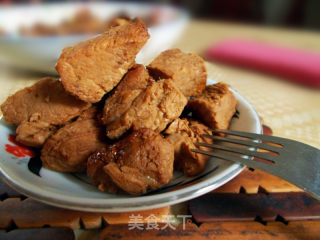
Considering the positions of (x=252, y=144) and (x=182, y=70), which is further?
(x=182, y=70)

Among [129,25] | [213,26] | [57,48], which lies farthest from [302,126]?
[213,26]

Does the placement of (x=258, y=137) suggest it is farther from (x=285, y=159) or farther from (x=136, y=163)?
(x=136, y=163)

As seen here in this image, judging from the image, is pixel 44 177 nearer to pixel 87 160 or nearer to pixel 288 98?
pixel 87 160

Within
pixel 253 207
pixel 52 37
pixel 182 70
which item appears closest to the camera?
pixel 253 207

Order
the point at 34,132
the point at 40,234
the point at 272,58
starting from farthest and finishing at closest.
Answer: the point at 272,58, the point at 34,132, the point at 40,234

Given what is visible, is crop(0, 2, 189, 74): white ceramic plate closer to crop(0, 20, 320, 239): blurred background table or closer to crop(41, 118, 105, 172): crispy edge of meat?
crop(0, 20, 320, 239): blurred background table

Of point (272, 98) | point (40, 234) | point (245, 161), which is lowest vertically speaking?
point (40, 234)

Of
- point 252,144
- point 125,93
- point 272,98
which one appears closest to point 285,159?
point 252,144
